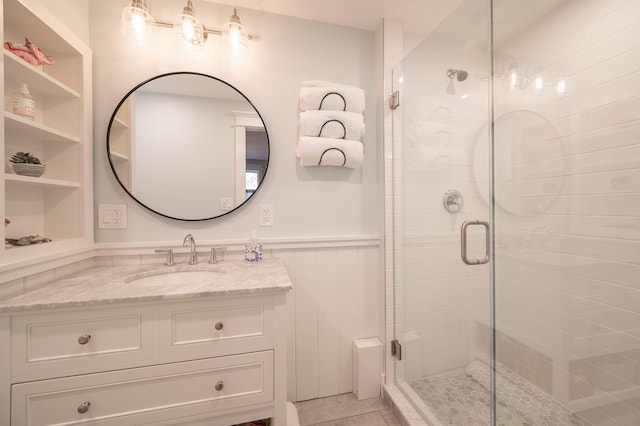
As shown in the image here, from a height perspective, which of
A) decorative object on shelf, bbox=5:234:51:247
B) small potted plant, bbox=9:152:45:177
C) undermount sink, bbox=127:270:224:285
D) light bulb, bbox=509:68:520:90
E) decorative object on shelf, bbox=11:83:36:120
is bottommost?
undermount sink, bbox=127:270:224:285

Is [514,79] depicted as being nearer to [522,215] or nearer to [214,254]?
[522,215]

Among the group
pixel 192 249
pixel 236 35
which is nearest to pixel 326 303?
pixel 192 249

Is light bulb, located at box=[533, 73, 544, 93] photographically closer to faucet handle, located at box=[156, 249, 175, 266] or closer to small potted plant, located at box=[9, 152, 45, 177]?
faucet handle, located at box=[156, 249, 175, 266]

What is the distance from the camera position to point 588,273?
1189mm

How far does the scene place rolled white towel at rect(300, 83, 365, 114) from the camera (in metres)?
1.48

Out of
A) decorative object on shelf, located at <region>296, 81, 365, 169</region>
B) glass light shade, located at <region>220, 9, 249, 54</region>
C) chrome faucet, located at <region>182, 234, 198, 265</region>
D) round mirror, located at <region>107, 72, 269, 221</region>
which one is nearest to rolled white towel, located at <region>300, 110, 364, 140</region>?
decorative object on shelf, located at <region>296, 81, 365, 169</region>

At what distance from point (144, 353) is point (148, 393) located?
0.15 meters

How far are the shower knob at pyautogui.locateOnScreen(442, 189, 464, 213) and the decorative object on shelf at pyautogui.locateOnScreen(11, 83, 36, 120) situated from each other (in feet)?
6.43

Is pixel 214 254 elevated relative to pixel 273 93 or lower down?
lower down

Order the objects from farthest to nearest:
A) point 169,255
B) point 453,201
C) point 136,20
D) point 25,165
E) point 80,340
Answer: point 453,201, point 169,255, point 136,20, point 25,165, point 80,340

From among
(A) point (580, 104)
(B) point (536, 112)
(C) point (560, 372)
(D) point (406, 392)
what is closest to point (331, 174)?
(B) point (536, 112)

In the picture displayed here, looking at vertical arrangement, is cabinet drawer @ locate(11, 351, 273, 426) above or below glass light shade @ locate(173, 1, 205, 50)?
below

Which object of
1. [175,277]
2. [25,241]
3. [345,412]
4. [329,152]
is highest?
[329,152]

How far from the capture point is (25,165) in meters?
1.00
